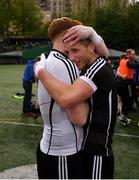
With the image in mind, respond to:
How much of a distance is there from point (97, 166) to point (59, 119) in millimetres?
381

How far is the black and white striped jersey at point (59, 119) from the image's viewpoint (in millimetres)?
2746

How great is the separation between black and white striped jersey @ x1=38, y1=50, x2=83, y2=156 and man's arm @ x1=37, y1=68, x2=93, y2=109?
6 centimetres

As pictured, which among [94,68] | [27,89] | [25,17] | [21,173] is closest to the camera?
[94,68]

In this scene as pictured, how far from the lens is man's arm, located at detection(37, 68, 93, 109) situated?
266 cm

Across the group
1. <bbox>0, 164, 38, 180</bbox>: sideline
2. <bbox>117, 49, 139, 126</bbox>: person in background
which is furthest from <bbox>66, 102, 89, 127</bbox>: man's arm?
<bbox>117, 49, 139, 126</bbox>: person in background

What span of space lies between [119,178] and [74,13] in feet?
189

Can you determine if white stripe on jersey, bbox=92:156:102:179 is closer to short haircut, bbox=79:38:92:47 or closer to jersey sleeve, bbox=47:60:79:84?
jersey sleeve, bbox=47:60:79:84

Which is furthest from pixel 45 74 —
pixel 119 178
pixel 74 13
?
pixel 74 13

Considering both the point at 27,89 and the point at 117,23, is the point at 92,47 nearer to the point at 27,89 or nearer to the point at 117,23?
the point at 27,89

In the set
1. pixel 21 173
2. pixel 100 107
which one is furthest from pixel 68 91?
pixel 21 173

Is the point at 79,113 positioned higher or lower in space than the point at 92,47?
lower

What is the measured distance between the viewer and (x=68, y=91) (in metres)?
2.66

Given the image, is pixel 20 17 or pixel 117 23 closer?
pixel 117 23

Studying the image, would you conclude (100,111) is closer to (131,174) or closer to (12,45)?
(131,174)
